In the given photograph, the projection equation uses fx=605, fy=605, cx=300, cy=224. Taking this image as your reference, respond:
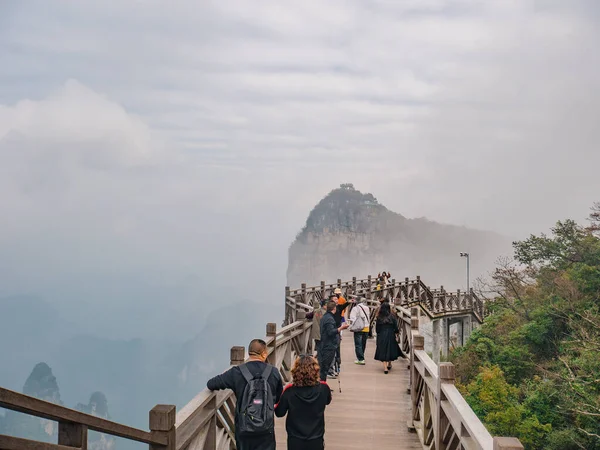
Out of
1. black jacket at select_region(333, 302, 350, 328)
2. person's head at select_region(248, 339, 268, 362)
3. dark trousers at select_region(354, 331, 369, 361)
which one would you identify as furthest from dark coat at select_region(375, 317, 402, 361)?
person's head at select_region(248, 339, 268, 362)

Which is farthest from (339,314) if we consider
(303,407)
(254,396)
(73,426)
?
(73,426)

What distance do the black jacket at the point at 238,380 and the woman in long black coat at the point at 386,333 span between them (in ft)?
21.9

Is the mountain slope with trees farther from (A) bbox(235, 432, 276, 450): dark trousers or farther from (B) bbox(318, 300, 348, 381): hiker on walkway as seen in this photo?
(A) bbox(235, 432, 276, 450): dark trousers

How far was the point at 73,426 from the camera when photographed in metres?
3.21

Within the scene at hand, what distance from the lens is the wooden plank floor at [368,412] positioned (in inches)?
312

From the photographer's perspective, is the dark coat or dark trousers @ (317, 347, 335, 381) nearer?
dark trousers @ (317, 347, 335, 381)

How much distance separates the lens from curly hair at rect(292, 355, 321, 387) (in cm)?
512

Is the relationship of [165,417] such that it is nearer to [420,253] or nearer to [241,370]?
[241,370]

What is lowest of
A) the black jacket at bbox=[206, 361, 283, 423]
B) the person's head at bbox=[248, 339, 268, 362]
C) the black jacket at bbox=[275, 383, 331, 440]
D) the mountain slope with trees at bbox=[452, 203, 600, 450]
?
the mountain slope with trees at bbox=[452, 203, 600, 450]

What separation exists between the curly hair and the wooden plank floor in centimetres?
282

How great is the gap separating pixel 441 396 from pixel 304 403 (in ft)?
4.89

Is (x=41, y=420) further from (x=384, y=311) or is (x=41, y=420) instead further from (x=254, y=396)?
(x=254, y=396)

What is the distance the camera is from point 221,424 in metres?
5.86

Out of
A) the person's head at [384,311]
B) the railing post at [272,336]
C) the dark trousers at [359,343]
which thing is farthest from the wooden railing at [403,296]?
the railing post at [272,336]
